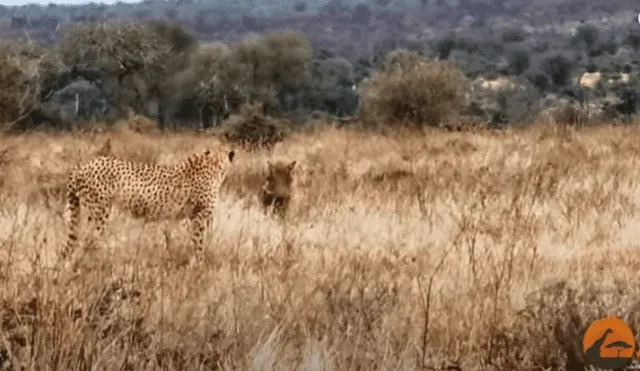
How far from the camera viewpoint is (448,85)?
829 inches

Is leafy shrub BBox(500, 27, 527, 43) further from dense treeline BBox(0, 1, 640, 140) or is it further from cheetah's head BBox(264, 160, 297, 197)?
cheetah's head BBox(264, 160, 297, 197)

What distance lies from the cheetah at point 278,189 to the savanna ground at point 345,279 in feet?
0.59

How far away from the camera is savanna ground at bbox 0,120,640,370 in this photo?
3598 millimetres

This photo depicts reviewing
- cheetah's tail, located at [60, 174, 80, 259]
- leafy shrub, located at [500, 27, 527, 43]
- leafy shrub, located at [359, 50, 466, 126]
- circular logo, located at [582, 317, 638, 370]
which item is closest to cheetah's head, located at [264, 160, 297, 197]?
Answer: cheetah's tail, located at [60, 174, 80, 259]

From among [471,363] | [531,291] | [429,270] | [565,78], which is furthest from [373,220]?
[565,78]

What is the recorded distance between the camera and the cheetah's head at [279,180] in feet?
26.8

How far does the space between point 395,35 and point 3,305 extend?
9731 centimetres

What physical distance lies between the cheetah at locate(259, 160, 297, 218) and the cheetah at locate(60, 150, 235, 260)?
1199mm

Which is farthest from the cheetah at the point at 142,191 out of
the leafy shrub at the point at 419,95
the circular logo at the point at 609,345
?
the leafy shrub at the point at 419,95

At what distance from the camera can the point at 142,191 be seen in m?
6.68

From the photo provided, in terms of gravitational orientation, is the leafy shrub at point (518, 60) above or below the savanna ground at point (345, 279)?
below

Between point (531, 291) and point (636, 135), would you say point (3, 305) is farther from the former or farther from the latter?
point (636, 135)

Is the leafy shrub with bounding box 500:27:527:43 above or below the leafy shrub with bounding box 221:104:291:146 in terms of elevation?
below

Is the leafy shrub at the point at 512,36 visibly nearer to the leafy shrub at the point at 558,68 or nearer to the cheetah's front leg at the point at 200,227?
the leafy shrub at the point at 558,68
